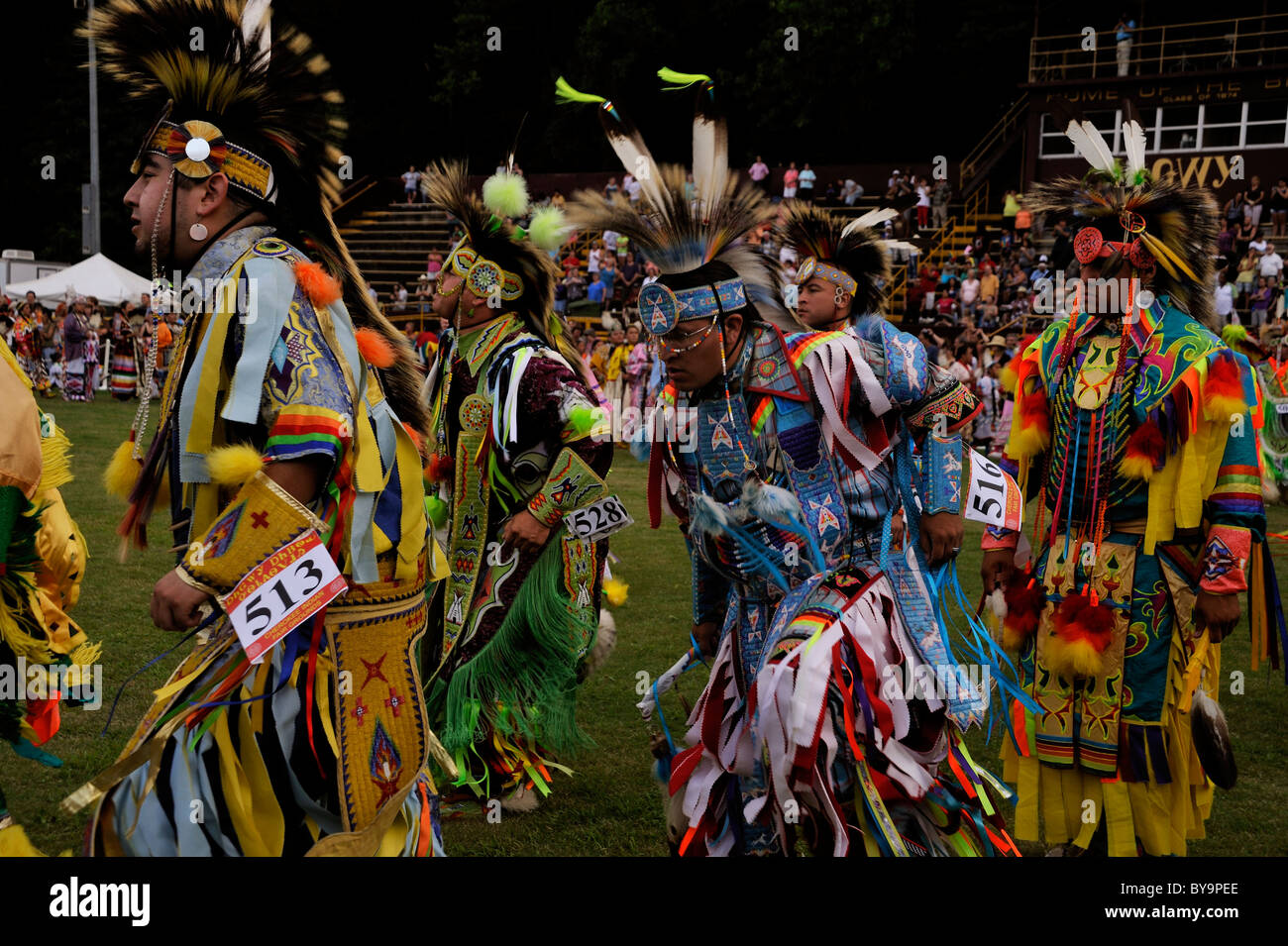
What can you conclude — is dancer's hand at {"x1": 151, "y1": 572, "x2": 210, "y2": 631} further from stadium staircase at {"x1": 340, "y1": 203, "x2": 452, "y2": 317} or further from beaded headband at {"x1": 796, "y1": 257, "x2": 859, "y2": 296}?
stadium staircase at {"x1": 340, "y1": 203, "x2": 452, "y2": 317}

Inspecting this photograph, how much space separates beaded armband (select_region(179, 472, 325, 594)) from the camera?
2463mm

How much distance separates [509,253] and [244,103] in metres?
2.14

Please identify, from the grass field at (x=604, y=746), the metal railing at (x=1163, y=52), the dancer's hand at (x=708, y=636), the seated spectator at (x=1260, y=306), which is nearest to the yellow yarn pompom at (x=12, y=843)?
the grass field at (x=604, y=746)

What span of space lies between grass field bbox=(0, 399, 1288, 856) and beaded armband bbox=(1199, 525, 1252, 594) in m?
1.09

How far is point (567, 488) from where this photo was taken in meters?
4.58

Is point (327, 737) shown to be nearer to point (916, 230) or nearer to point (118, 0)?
point (118, 0)

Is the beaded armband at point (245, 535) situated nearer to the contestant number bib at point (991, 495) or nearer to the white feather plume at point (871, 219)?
the contestant number bib at point (991, 495)

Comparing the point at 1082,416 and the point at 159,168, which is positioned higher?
the point at 159,168

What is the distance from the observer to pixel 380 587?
9.33ft

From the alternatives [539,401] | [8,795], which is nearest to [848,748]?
[539,401]

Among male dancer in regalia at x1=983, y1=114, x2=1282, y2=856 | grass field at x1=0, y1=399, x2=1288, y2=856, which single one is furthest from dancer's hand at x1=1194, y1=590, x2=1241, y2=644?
grass field at x1=0, y1=399, x2=1288, y2=856

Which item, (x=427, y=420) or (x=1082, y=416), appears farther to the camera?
(x=1082, y=416)
